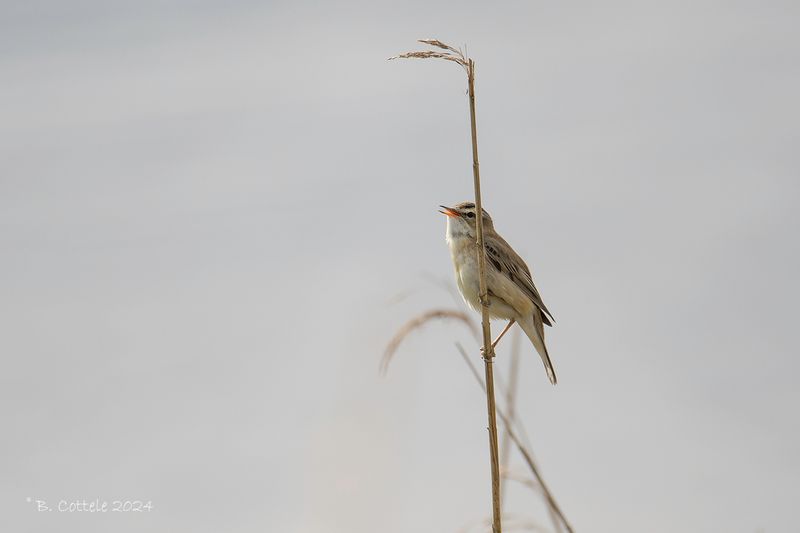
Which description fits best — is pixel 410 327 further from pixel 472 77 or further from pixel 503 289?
pixel 503 289

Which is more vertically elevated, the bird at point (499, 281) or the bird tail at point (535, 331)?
the bird at point (499, 281)

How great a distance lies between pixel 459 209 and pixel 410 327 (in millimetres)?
3075

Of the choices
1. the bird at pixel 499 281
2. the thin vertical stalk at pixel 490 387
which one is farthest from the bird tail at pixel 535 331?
the thin vertical stalk at pixel 490 387

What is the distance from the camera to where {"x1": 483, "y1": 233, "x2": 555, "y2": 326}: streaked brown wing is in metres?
6.03

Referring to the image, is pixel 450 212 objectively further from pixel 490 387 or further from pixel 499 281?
pixel 490 387

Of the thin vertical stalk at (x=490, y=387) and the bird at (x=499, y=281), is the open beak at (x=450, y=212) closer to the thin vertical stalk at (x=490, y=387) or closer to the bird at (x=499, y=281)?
the bird at (x=499, y=281)

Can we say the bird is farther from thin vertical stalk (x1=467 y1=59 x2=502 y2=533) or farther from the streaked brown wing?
thin vertical stalk (x1=467 y1=59 x2=502 y2=533)

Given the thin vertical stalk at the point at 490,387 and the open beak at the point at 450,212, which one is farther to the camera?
the open beak at the point at 450,212

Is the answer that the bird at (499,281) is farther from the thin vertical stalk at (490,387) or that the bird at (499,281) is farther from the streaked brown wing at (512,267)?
the thin vertical stalk at (490,387)

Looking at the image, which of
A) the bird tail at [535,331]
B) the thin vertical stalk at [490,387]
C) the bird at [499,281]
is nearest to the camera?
the thin vertical stalk at [490,387]

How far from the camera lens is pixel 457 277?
5.82 m

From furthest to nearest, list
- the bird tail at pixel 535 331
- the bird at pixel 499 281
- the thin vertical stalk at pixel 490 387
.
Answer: the bird tail at pixel 535 331, the bird at pixel 499 281, the thin vertical stalk at pixel 490 387

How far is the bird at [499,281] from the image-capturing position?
5.77 meters

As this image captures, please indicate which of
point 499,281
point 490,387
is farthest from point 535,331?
point 490,387
